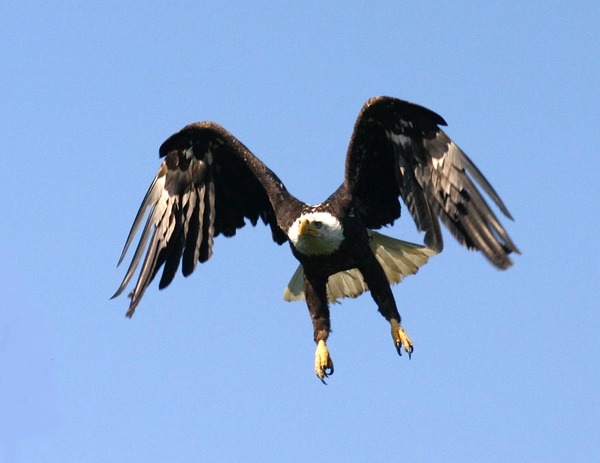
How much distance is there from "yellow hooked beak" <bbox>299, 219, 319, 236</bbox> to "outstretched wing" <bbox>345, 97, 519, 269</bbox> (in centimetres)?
57

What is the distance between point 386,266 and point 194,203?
1.60 metres

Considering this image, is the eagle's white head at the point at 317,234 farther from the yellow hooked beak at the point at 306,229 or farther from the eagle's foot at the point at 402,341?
the eagle's foot at the point at 402,341

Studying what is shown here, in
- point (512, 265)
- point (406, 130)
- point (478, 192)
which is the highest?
point (406, 130)

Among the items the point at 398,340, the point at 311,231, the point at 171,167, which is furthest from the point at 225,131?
the point at 398,340

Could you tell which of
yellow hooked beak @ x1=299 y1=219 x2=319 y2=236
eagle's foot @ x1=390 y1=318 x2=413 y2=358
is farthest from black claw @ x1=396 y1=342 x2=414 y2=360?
yellow hooked beak @ x1=299 y1=219 x2=319 y2=236

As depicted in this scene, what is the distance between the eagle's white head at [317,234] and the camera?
981cm

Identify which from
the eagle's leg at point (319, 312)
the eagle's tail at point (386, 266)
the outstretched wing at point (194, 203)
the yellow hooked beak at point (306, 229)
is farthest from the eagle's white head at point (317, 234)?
the eagle's tail at point (386, 266)

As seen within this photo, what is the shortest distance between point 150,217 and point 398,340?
2284 millimetres

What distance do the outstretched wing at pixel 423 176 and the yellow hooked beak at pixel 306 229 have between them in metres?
0.57

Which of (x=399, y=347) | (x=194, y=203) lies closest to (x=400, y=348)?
(x=399, y=347)

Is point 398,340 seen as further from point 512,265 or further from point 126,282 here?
point 126,282

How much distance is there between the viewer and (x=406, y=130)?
10086 mm

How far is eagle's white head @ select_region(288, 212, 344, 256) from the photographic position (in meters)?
9.81

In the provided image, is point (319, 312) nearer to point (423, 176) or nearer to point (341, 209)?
point (341, 209)
